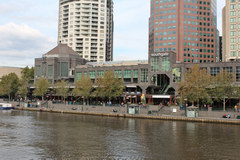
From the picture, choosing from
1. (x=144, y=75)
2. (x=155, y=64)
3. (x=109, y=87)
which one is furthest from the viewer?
(x=144, y=75)

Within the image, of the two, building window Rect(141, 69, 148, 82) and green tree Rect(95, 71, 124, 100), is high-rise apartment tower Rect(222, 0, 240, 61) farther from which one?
green tree Rect(95, 71, 124, 100)

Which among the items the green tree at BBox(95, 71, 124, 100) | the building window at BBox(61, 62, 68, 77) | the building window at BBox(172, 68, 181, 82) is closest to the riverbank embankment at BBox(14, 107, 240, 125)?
the green tree at BBox(95, 71, 124, 100)

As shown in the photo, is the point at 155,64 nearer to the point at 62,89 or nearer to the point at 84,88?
the point at 84,88

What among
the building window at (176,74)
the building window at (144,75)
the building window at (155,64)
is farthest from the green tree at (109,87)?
the building window at (176,74)

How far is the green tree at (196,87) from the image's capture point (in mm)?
90250

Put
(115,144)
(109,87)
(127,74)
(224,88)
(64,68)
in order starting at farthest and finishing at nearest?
(64,68)
(127,74)
(109,87)
(224,88)
(115,144)

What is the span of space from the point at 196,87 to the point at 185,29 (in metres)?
99.8

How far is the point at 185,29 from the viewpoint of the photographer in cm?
18338

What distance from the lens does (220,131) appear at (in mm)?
62844

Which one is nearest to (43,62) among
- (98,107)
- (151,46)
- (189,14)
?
(98,107)

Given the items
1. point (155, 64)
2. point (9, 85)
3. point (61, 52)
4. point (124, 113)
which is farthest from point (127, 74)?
point (9, 85)

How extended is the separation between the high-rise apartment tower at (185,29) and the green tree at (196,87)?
9044cm

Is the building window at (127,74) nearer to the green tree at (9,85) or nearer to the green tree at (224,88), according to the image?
the green tree at (224,88)

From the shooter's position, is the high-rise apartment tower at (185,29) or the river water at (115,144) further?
the high-rise apartment tower at (185,29)
